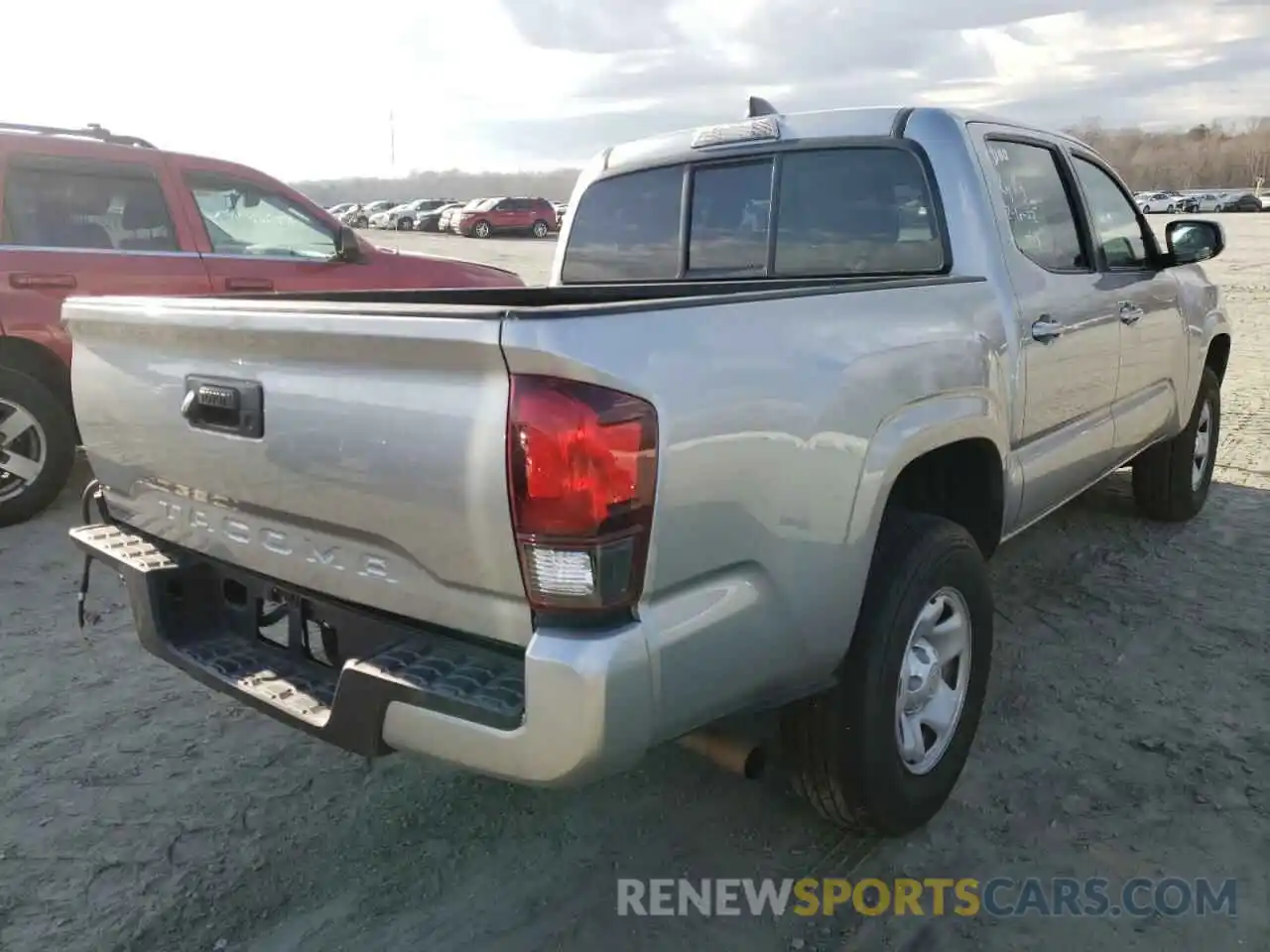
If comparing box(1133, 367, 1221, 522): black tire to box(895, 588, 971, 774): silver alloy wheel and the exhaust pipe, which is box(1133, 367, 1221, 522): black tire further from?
the exhaust pipe

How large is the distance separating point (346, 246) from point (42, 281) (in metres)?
1.89

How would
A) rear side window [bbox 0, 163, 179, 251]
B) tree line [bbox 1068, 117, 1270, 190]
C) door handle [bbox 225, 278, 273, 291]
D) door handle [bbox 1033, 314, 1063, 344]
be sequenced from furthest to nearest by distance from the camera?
tree line [bbox 1068, 117, 1270, 190] → door handle [bbox 225, 278, 273, 291] → rear side window [bbox 0, 163, 179, 251] → door handle [bbox 1033, 314, 1063, 344]

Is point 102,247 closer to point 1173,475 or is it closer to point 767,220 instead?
point 767,220

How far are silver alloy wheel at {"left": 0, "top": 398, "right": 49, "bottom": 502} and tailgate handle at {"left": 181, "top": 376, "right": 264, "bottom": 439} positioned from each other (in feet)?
11.9

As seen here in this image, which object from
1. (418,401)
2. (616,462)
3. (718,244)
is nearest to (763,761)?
(616,462)

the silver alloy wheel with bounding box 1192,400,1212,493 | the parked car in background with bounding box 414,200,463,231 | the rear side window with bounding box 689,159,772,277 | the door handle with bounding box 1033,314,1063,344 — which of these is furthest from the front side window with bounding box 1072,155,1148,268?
the parked car in background with bounding box 414,200,463,231

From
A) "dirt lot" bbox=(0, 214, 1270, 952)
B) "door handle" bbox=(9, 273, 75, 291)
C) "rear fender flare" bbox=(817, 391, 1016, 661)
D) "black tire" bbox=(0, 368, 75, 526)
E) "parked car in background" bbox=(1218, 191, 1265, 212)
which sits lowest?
"dirt lot" bbox=(0, 214, 1270, 952)

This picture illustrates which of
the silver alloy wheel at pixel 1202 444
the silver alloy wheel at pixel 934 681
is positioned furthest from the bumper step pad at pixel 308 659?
the silver alloy wheel at pixel 1202 444

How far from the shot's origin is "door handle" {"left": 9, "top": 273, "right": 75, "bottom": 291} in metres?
5.55

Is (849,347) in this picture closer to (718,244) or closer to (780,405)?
(780,405)

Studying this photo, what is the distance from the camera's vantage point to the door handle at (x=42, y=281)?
5555 millimetres

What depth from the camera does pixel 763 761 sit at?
8.07ft

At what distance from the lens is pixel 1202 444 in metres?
5.58
